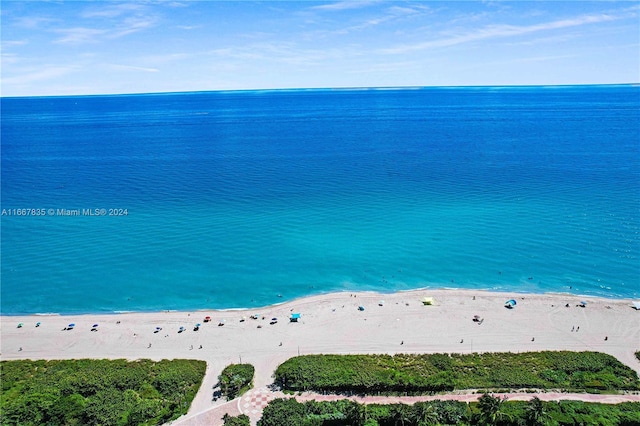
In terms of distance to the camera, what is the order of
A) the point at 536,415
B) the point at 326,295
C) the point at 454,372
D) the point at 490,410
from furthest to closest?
the point at 326,295 → the point at 454,372 → the point at 490,410 → the point at 536,415

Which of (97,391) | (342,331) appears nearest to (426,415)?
(342,331)

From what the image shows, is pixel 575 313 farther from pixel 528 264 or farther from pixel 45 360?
pixel 45 360

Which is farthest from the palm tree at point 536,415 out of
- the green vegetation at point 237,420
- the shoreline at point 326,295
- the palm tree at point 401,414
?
the shoreline at point 326,295

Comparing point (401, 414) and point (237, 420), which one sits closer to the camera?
point (401, 414)

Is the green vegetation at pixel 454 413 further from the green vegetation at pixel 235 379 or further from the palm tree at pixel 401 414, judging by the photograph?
the green vegetation at pixel 235 379

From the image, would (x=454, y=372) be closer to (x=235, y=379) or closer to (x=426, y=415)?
(x=426, y=415)

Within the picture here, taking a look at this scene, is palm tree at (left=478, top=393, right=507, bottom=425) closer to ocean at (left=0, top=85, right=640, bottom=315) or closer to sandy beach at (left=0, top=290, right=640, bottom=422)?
sandy beach at (left=0, top=290, right=640, bottom=422)

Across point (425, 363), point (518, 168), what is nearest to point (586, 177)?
point (518, 168)
